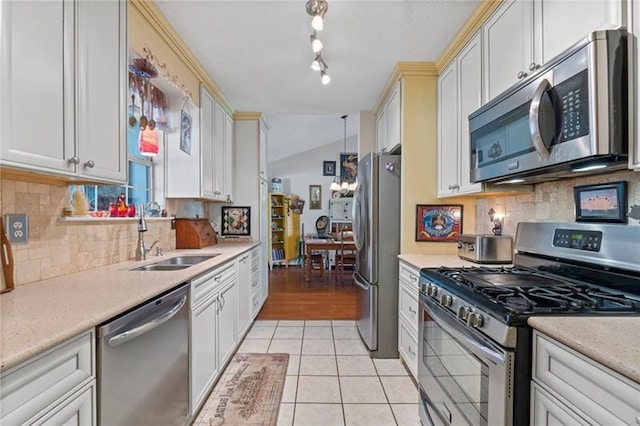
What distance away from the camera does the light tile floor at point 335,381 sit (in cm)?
191

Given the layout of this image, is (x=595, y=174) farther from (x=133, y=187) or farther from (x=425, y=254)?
(x=133, y=187)

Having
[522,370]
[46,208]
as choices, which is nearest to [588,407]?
[522,370]

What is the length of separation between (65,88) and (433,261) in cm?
221

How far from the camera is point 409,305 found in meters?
2.32

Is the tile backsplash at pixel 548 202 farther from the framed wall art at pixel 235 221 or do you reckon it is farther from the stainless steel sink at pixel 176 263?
the framed wall art at pixel 235 221

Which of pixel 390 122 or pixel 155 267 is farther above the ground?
pixel 390 122

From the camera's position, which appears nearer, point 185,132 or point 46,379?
point 46,379

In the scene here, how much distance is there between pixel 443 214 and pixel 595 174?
124cm

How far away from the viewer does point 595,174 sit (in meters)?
1.44

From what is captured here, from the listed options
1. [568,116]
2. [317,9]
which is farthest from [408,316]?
[317,9]

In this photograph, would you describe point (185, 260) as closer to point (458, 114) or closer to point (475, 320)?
point (475, 320)

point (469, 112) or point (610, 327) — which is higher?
point (469, 112)

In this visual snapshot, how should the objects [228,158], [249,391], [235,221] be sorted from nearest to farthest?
[249,391]
[228,158]
[235,221]

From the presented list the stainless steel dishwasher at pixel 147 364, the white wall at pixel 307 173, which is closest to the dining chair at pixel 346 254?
the white wall at pixel 307 173
